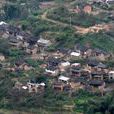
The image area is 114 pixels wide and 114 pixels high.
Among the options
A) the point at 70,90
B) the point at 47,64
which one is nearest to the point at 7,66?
the point at 47,64

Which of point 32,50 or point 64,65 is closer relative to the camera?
point 64,65

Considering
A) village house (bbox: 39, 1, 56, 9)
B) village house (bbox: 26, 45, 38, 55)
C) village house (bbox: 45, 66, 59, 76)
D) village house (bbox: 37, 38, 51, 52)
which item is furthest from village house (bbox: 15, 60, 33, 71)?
village house (bbox: 39, 1, 56, 9)

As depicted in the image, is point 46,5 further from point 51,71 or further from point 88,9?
point 51,71

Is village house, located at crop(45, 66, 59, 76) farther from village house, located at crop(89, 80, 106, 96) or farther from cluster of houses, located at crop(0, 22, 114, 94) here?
village house, located at crop(89, 80, 106, 96)

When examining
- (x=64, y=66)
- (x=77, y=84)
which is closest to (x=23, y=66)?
(x=64, y=66)

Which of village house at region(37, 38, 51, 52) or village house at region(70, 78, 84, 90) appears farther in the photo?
village house at region(37, 38, 51, 52)

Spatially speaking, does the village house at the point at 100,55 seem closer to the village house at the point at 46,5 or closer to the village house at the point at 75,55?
the village house at the point at 75,55

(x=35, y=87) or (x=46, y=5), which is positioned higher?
(x=46, y=5)

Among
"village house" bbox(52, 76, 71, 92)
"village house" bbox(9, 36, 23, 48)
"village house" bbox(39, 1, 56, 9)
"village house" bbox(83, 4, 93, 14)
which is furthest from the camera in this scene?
"village house" bbox(39, 1, 56, 9)

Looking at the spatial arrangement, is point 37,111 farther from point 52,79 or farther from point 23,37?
point 23,37
